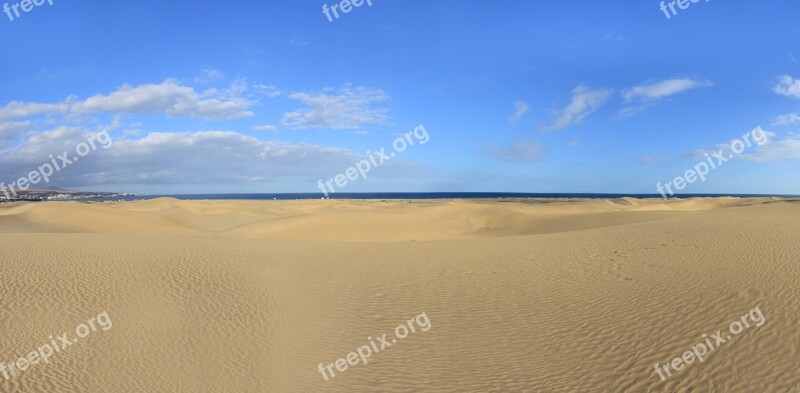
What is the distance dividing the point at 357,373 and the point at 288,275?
6.91 meters

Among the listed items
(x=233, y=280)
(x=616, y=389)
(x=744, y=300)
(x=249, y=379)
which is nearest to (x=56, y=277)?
(x=233, y=280)

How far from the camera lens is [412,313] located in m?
12.4

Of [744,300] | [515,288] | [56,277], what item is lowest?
[744,300]

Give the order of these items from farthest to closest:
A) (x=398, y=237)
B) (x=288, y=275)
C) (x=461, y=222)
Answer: (x=461, y=222) → (x=398, y=237) → (x=288, y=275)

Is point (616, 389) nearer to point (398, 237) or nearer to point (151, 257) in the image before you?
point (151, 257)

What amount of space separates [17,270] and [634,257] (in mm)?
18664

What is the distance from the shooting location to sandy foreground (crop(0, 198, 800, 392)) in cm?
866

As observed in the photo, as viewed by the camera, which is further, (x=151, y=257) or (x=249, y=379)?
(x=151, y=257)

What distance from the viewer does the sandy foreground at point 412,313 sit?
8664 mm

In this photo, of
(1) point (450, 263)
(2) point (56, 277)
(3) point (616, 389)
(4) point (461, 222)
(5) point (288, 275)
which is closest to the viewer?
(3) point (616, 389)

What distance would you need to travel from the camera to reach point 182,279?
13.9 m

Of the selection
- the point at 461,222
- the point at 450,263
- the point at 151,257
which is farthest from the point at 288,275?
the point at 461,222

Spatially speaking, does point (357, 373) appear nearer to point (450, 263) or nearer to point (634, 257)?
point (450, 263)

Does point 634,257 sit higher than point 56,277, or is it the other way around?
point 56,277
